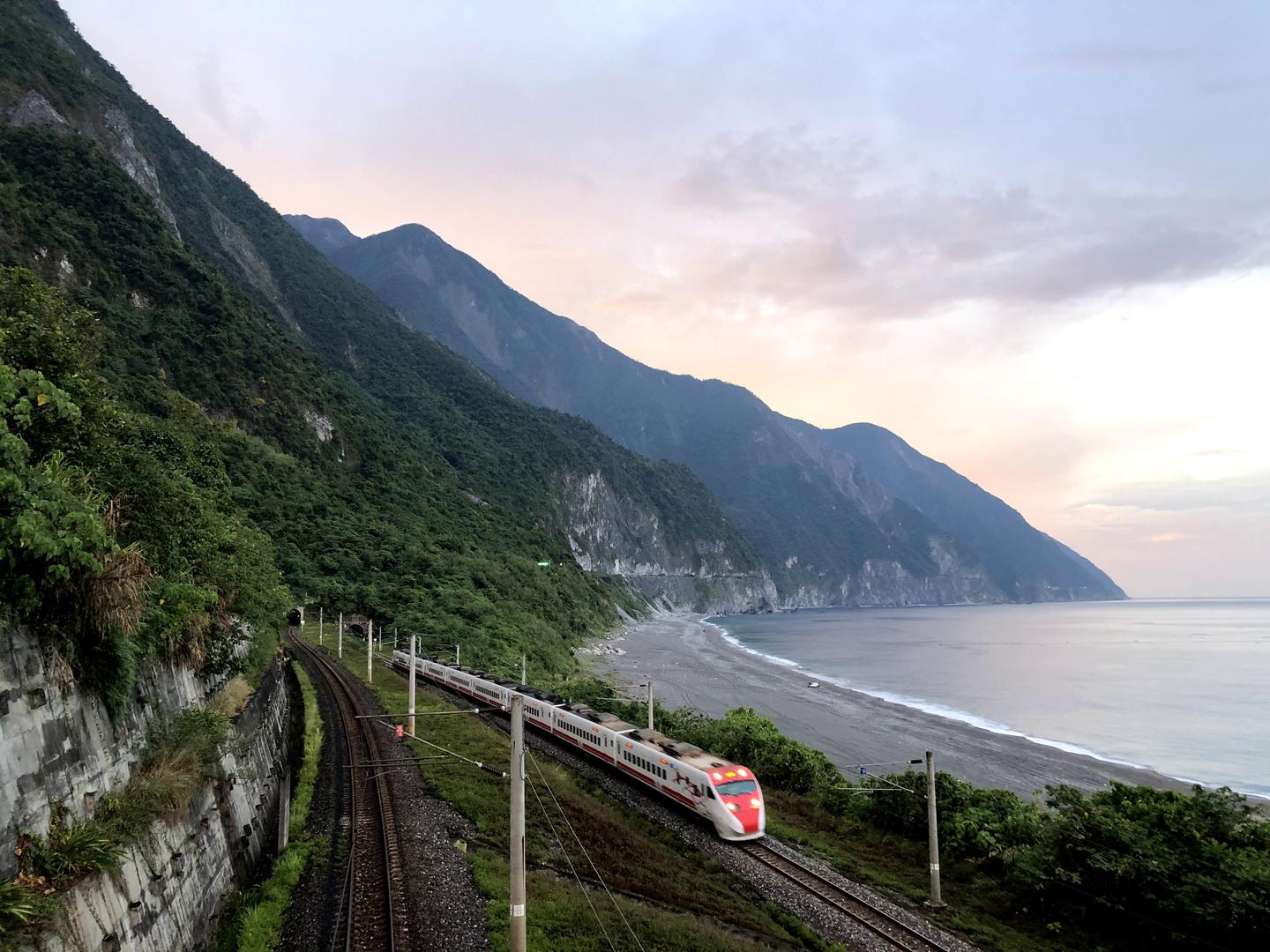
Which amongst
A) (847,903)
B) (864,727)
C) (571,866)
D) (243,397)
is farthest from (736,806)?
(243,397)

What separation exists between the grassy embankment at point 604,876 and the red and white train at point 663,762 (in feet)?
4.48

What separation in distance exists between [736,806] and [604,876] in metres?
4.76

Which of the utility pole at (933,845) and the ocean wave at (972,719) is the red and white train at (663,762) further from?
the ocean wave at (972,719)

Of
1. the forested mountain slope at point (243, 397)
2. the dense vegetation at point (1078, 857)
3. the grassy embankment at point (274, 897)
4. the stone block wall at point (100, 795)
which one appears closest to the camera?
the stone block wall at point (100, 795)

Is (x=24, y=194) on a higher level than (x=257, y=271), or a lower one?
lower

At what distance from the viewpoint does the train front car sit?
19672 millimetres

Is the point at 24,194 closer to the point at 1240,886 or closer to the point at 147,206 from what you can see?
the point at 147,206

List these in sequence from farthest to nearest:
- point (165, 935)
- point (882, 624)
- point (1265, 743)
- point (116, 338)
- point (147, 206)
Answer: point (882, 624), point (147, 206), point (116, 338), point (1265, 743), point (165, 935)

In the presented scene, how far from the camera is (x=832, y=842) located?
21391 mm

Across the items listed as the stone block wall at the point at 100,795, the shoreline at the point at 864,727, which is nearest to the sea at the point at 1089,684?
the shoreline at the point at 864,727

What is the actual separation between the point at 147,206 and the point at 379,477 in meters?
48.7

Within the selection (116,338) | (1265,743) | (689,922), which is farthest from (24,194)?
(1265,743)

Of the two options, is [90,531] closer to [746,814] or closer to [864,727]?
[746,814]

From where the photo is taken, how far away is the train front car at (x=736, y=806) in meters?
19.7
